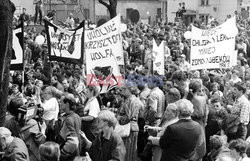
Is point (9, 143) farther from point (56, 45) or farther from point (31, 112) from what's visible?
point (56, 45)

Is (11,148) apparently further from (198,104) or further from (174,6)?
(174,6)

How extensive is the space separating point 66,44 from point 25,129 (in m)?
5.00

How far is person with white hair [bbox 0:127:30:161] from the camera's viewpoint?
19.2ft

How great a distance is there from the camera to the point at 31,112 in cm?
720

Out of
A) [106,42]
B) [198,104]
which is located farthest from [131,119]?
[106,42]

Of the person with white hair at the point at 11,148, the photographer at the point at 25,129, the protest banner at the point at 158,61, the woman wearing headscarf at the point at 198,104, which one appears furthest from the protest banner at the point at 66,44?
the person with white hair at the point at 11,148

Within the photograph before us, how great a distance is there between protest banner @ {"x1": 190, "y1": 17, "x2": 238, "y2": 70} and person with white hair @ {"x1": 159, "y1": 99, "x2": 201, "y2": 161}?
19.4 feet

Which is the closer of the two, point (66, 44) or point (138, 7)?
point (66, 44)

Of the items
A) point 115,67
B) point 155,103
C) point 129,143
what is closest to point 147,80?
point 115,67

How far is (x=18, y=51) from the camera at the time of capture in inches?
421

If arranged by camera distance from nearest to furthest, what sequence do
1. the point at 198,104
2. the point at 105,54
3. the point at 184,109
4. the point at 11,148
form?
the point at 11,148, the point at 184,109, the point at 198,104, the point at 105,54

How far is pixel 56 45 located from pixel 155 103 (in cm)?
349

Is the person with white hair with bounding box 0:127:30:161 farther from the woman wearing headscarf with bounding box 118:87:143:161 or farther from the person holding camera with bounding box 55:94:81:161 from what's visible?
the woman wearing headscarf with bounding box 118:87:143:161

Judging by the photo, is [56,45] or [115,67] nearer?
[115,67]
